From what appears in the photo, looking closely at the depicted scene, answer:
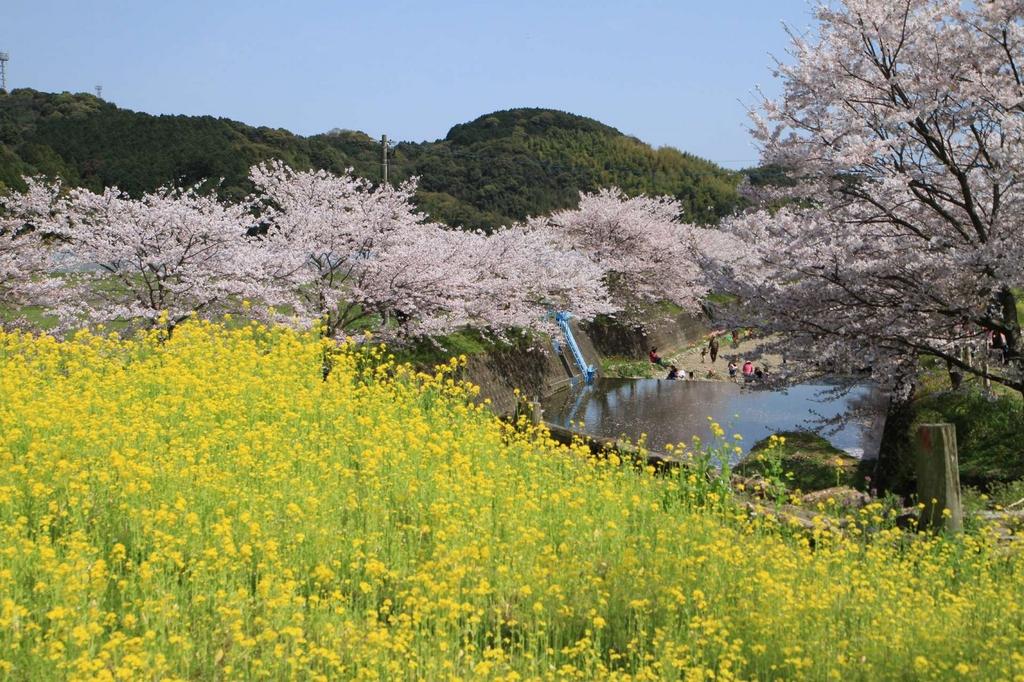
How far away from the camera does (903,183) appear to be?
10.8 meters

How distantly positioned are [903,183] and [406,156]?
67499 mm

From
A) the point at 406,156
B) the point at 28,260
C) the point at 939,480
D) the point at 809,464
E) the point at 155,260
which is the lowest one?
the point at 809,464

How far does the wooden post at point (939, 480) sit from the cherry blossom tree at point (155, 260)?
12985 mm

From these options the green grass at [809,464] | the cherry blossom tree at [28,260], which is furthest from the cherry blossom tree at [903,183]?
the cherry blossom tree at [28,260]

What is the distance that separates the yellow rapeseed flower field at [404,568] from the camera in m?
4.95

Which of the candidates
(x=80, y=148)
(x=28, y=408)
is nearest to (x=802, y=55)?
(x=28, y=408)

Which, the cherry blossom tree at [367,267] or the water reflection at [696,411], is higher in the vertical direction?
the cherry blossom tree at [367,267]

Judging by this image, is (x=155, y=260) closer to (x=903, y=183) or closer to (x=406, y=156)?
(x=903, y=183)

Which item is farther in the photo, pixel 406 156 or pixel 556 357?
pixel 406 156

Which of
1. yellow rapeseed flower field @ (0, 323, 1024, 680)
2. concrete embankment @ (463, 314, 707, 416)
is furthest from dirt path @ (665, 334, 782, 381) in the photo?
yellow rapeseed flower field @ (0, 323, 1024, 680)

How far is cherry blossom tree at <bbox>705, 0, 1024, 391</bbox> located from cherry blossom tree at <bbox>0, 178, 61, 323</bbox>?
14.2m

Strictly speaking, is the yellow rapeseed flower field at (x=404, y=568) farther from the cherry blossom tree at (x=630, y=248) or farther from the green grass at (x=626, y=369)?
the cherry blossom tree at (x=630, y=248)

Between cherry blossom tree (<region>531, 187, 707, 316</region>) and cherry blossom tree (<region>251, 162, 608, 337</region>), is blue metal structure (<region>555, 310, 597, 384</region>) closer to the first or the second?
cherry blossom tree (<region>251, 162, 608, 337</region>)

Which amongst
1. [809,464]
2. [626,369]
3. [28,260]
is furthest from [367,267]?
[626,369]
